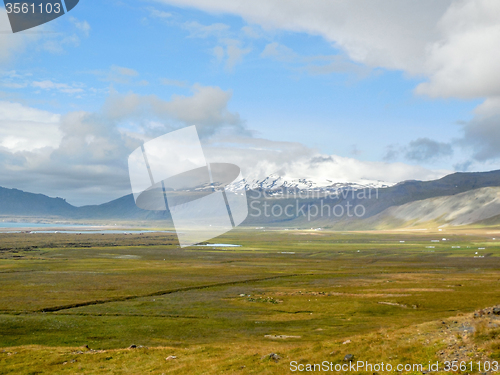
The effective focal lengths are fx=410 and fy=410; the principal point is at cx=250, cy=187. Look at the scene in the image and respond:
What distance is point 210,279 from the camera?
7900 centimetres

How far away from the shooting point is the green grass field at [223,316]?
2570 centimetres

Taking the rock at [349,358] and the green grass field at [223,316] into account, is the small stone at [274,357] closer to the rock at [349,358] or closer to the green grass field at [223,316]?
the green grass field at [223,316]

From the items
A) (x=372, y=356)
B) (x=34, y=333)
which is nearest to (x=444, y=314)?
(x=372, y=356)

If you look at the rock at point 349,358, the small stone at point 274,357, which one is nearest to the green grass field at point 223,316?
the small stone at point 274,357

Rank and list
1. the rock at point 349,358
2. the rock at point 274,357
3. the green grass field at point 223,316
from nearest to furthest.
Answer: the rock at point 349,358 < the rock at point 274,357 < the green grass field at point 223,316

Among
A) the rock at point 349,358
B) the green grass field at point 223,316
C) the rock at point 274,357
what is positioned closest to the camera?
the rock at point 349,358

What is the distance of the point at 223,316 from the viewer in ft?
152

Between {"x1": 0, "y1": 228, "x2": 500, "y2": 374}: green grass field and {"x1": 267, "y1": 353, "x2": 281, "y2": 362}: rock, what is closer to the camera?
{"x1": 267, "y1": 353, "x2": 281, "y2": 362}: rock

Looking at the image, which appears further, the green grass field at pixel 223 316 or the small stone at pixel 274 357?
the green grass field at pixel 223 316

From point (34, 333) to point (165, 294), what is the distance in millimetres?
24843

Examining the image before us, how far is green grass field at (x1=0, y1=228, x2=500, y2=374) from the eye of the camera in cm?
2570

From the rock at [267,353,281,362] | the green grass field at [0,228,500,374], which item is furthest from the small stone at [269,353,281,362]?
the green grass field at [0,228,500,374]

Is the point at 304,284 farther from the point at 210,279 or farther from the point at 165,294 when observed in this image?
the point at 165,294

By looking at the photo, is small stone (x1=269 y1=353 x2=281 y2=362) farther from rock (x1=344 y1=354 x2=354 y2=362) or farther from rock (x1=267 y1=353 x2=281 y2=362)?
rock (x1=344 y1=354 x2=354 y2=362)
